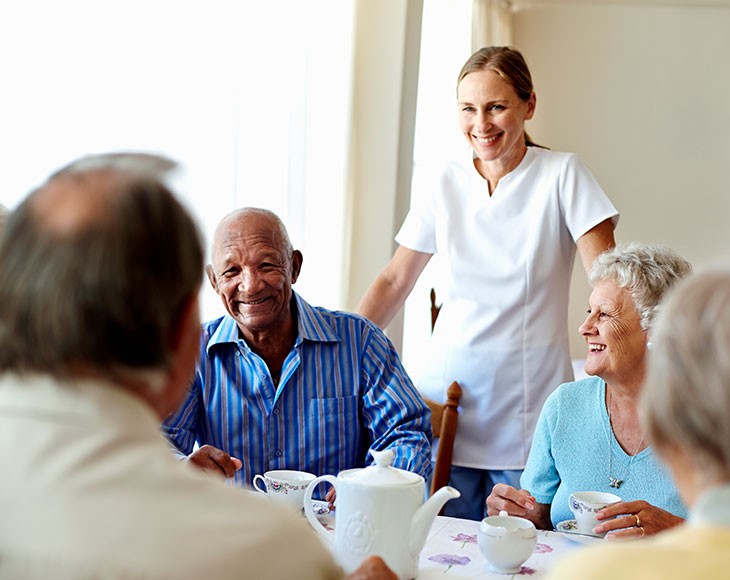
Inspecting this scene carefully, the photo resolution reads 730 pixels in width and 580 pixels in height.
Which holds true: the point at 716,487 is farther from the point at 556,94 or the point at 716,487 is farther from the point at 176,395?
the point at 556,94

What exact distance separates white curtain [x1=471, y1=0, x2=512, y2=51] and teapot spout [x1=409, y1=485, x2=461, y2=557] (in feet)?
11.5

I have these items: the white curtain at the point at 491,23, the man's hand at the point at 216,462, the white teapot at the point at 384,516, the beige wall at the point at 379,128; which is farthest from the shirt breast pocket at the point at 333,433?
the white curtain at the point at 491,23

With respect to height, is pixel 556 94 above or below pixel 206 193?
above

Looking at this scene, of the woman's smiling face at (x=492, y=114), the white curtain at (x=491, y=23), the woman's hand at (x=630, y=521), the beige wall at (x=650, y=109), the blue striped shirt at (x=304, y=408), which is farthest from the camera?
the beige wall at (x=650, y=109)

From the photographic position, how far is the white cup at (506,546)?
4.71 feet

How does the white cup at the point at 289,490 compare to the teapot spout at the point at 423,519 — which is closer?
the teapot spout at the point at 423,519

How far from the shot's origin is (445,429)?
8.37ft

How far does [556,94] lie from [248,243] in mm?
3996

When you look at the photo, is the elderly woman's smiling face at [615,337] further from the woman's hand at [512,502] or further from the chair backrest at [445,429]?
the chair backrest at [445,429]

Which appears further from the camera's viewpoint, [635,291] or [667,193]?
[667,193]

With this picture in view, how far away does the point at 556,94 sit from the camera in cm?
557

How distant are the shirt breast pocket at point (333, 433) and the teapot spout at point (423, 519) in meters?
0.60

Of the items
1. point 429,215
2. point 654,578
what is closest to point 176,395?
point 654,578

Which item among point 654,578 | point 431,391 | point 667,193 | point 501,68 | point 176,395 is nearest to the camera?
point 654,578
